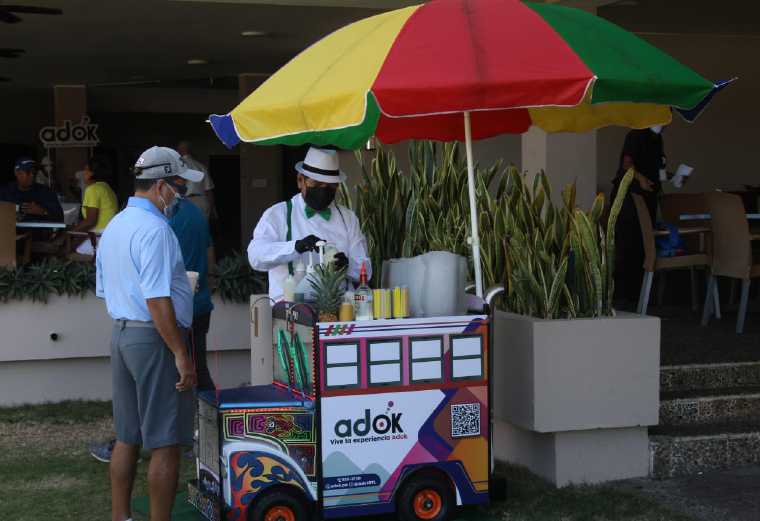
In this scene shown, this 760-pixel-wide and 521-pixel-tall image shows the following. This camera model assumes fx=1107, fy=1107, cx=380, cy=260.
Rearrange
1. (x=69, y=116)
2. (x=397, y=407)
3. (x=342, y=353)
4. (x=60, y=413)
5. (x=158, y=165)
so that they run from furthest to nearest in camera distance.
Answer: (x=69, y=116) → (x=60, y=413) → (x=397, y=407) → (x=342, y=353) → (x=158, y=165)

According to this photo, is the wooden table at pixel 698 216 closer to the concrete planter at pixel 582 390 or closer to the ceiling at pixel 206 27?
the ceiling at pixel 206 27

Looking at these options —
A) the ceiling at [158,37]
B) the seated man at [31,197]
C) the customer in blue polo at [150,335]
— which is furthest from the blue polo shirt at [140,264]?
the seated man at [31,197]

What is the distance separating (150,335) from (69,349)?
11.7 ft

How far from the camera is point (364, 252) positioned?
5578 mm

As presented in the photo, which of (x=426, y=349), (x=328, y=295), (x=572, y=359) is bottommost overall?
(x=572, y=359)

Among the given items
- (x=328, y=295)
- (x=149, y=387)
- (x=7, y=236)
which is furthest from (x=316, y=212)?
(x=7, y=236)

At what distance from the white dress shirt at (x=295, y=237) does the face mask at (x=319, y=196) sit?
0.08 metres

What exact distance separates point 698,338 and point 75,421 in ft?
13.8

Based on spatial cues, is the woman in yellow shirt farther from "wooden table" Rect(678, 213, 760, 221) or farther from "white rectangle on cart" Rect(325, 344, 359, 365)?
"white rectangle on cart" Rect(325, 344, 359, 365)

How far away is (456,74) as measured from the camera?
4371 millimetres

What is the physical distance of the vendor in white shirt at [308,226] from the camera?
5.29m

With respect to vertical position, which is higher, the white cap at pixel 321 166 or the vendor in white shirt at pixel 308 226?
the white cap at pixel 321 166

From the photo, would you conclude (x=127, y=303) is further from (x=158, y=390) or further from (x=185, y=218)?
(x=185, y=218)

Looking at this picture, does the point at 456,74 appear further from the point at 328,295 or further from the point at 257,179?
the point at 257,179
